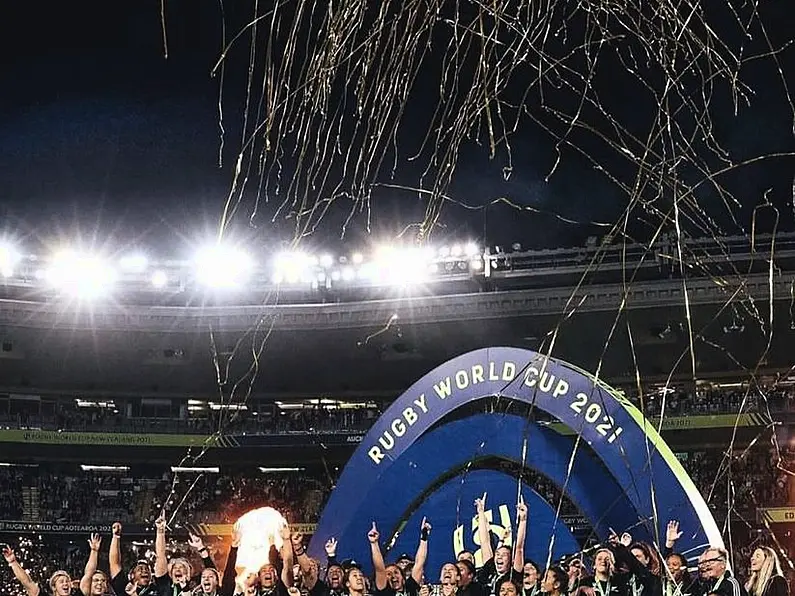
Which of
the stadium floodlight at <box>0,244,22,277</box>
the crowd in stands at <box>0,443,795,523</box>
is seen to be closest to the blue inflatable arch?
the crowd in stands at <box>0,443,795,523</box>

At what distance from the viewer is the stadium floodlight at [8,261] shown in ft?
87.2

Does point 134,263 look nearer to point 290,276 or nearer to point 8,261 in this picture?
point 8,261

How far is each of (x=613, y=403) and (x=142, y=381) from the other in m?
23.9

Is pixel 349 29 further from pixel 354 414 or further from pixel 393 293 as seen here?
pixel 354 414

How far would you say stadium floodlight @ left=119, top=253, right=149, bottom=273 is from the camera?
27578 mm

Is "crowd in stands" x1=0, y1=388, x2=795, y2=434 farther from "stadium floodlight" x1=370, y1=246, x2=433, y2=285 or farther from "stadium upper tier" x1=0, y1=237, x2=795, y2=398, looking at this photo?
"stadium floodlight" x1=370, y1=246, x2=433, y2=285

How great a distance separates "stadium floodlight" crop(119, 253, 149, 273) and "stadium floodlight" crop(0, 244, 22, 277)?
2542mm

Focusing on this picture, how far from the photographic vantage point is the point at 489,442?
473 inches

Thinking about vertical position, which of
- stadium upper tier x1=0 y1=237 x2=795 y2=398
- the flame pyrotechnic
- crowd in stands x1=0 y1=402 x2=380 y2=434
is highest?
stadium upper tier x1=0 y1=237 x2=795 y2=398

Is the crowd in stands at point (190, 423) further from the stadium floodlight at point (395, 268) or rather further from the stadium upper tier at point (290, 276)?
the stadium floodlight at point (395, 268)

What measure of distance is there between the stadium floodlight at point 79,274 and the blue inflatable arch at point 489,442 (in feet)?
48.9

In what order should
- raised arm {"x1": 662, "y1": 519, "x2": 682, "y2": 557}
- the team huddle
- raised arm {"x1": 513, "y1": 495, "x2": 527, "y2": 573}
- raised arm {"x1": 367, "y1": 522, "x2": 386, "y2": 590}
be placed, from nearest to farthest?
raised arm {"x1": 513, "y1": 495, "x2": 527, "y2": 573}
the team huddle
raised arm {"x1": 662, "y1": 519, "x2": 682, "y2": 557}
raised arm {"x1": 367, "y1": 522, "x2": 386, "y2": 590}

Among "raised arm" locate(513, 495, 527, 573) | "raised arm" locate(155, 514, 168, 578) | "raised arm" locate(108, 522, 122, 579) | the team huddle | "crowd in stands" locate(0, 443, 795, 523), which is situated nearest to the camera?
"raised arm" locate(513, 495, 527, 573)

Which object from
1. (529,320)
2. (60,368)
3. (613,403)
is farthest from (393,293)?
(613,403)
